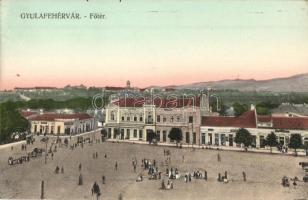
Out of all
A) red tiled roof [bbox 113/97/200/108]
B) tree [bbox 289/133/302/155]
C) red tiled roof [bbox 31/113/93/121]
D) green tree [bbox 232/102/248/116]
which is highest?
red tiled roof [bbox 113/97/200/108]

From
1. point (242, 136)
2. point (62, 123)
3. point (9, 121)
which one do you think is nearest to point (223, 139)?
point (242, 136)

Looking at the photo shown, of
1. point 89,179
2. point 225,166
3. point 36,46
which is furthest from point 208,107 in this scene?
point 36,46

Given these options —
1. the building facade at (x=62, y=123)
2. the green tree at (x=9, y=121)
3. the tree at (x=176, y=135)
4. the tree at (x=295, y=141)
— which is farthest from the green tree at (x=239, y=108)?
the green tree at (x=9, y=121)

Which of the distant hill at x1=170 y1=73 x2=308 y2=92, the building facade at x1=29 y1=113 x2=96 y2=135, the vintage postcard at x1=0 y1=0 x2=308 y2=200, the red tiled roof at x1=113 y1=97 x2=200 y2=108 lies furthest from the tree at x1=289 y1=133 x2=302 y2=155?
the building facade at x1=29 y1=113 x2=96 y2=135

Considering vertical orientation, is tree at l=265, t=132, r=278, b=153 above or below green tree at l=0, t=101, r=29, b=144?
below

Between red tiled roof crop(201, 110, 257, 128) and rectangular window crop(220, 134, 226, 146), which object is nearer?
red tiled roof crop(201, 110, 257, 128)

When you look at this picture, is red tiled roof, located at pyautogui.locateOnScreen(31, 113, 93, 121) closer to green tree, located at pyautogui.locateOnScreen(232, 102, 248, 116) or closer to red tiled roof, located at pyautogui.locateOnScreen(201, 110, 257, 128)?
red tiled roof, located at pyautogui.locateOnScreen(201, 110, 257, 128)

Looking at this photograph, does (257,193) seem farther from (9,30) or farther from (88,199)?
(9,30)
